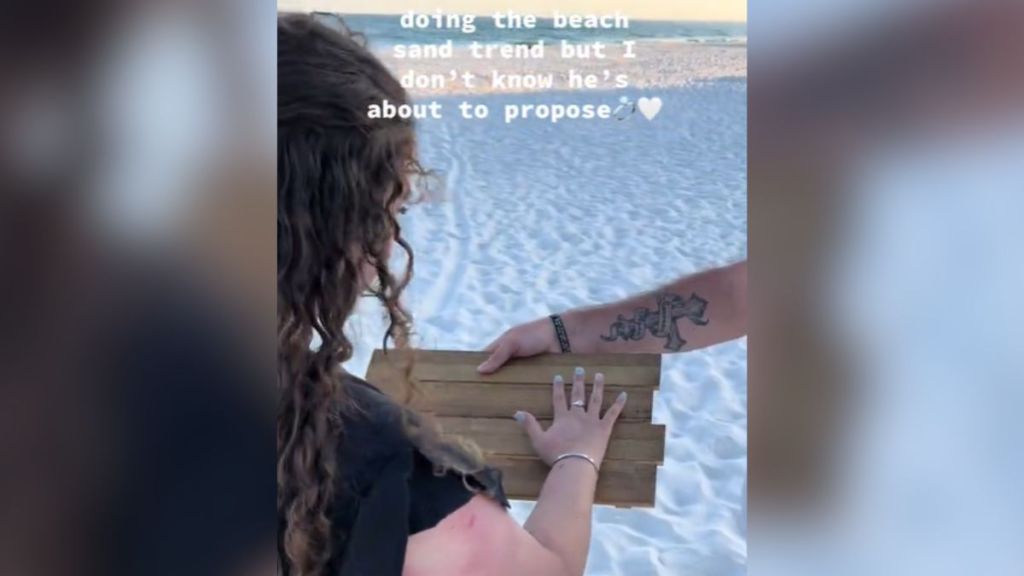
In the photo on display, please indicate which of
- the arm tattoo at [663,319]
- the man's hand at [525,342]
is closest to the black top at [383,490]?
the man's hand at [525,342]

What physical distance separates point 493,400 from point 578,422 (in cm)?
13

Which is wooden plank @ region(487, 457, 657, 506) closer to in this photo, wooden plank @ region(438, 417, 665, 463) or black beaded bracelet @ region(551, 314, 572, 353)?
wooden plank @ region(438, 417, 665, 463)

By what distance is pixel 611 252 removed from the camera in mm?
1685

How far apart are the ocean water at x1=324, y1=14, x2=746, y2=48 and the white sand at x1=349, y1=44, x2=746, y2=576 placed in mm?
78

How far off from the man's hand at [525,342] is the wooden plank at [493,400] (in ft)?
0.12

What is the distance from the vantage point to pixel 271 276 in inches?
67.3

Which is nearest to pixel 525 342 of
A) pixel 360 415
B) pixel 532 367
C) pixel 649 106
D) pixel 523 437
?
pixel 532 367

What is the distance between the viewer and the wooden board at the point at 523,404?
1.68 meters

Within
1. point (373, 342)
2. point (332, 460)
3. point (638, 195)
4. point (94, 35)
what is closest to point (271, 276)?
point (373, 342)

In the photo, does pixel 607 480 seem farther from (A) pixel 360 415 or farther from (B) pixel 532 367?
(A) pixel 360 415

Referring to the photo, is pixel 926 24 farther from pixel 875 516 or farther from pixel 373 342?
pixel 373 342

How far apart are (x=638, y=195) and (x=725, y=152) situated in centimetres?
14

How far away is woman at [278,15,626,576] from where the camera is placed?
1.67 meters

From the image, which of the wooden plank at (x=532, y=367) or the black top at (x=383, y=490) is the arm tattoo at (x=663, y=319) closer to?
the wooden plank at (x=532, y=367)
